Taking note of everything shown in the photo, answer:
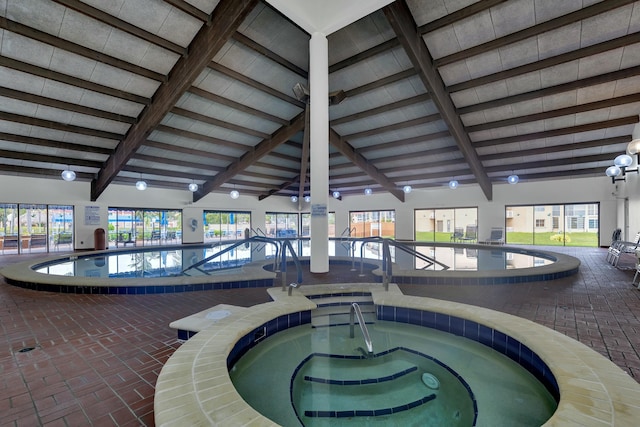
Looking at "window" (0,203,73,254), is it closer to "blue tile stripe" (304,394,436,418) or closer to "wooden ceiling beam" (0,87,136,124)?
"wooden ceiling beam" (0,87,136,124)

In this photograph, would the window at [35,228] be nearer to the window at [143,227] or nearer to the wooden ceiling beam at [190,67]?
the window at [143,227]

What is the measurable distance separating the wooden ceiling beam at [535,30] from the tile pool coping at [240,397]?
18.5 ft

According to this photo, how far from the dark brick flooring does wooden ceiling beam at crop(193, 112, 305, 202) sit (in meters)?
5.82

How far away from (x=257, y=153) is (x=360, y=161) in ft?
13.6

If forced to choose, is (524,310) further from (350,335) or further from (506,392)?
(350,335)

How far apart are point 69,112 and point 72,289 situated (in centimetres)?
533

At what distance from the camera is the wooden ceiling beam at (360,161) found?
34.5 ft

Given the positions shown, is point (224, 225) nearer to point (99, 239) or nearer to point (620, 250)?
point (99, 239)

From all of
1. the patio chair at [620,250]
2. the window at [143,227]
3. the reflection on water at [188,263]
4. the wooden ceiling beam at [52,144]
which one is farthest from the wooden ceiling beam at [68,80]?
the patio chair at [620,250]

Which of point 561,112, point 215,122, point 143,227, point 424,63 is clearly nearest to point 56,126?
point 215,122

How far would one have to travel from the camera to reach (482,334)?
2852 millimetres

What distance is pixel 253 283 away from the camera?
498 centimetres

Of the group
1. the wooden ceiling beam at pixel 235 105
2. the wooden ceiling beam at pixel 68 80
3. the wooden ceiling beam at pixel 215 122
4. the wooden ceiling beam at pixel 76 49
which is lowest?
the wooden ceiling beam at pixel 215 122

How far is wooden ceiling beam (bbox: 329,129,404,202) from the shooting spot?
34.5 feet
